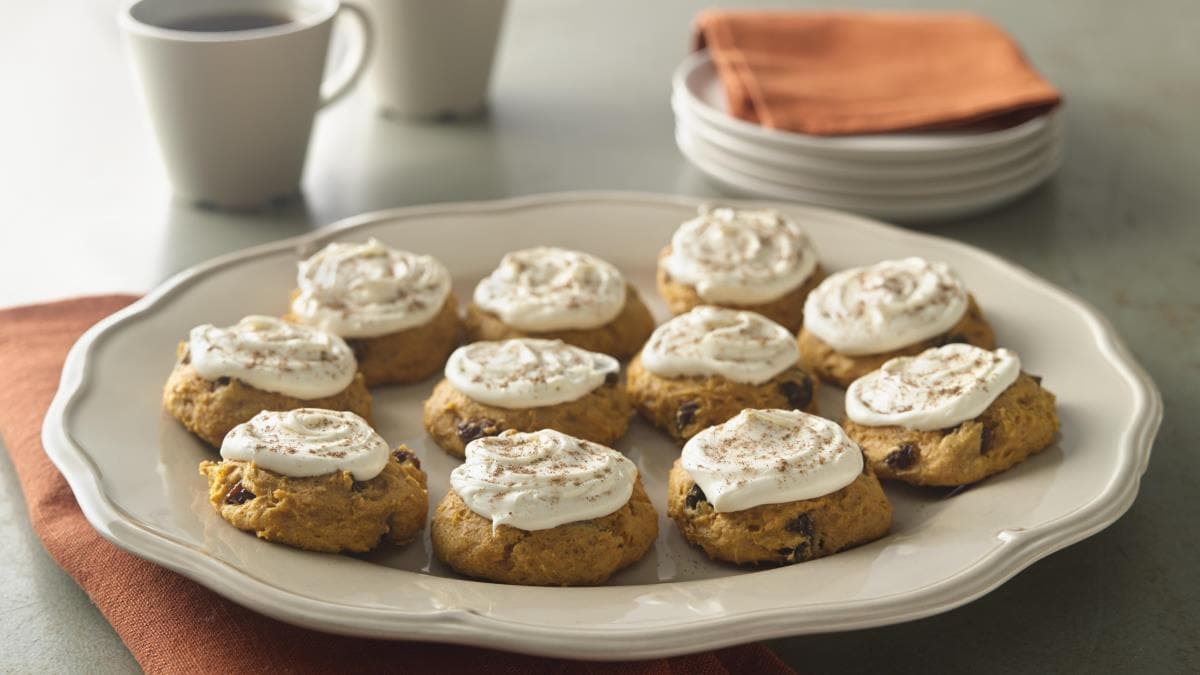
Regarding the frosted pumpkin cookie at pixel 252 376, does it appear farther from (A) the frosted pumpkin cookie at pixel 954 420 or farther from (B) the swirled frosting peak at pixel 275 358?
(A) the frosted pumpkin cookie at pixel 954 420

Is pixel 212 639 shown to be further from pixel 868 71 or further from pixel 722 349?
pixel 868 71

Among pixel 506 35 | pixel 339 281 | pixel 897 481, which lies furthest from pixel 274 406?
pixel 506 35

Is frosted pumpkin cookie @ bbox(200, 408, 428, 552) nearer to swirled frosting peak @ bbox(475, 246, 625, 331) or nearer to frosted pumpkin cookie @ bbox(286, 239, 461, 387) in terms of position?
frosted pumpkin cookie @ bbox(286, 239, 461, 387)

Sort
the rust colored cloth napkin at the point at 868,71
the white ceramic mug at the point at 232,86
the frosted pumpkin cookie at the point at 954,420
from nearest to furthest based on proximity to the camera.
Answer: the frosted pumpkin cookie at the point at 954,420 < the white ceramic mug at the point at 232,86 < the rust colored cloth napkin at the point at 868,71

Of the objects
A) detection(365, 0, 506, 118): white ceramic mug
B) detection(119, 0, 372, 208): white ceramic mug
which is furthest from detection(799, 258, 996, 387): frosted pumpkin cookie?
detection(365, 0, 506, 118): white ceramic mug

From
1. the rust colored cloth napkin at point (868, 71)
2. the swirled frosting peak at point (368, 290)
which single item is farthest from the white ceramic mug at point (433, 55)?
the swirled frosting peak at point (368, 290)

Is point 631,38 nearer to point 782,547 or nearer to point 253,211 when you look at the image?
point 253,211

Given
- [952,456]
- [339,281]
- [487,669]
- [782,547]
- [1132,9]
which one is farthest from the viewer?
[1132,9]
